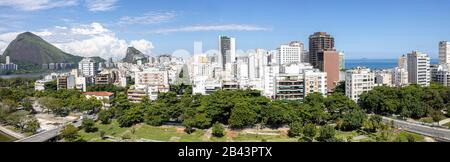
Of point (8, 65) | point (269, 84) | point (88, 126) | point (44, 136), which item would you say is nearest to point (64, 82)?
point (8, 65)

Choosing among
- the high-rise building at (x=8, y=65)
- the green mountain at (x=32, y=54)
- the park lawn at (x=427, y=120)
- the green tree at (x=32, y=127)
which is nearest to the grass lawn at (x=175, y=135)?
the green tree at (x=32, y=127)

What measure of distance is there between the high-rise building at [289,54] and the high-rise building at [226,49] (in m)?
1.77

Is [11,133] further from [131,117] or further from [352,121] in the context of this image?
[352,121]

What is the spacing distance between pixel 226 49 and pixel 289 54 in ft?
8.29

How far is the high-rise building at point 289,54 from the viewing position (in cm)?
1471

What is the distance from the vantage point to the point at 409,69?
993cm

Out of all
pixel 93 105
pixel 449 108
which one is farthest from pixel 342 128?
pixel 93 105

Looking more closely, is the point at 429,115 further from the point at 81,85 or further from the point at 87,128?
the point at 81,85

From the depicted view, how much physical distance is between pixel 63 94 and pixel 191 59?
502cm

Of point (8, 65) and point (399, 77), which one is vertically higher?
point (8, 65)

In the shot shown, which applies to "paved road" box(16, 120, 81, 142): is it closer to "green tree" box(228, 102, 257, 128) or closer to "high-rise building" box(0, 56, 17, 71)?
"green tree" box(228, 102, 257, 128)

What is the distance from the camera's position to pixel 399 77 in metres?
9.95

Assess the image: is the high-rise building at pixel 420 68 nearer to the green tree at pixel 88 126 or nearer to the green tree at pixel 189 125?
the green tree at pixel 189 125

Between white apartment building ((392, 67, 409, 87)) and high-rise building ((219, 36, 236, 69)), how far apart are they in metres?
6.16
